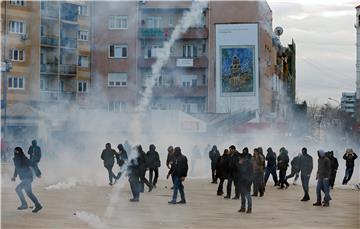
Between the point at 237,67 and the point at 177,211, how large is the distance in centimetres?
4039

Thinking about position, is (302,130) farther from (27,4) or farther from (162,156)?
(27,4)

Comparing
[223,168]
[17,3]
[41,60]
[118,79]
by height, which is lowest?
[223,168]

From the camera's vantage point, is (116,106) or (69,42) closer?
(69,42)

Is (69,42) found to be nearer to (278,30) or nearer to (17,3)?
(17,3)

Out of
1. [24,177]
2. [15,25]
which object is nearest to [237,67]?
[15,25]

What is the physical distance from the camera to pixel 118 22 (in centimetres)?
3831

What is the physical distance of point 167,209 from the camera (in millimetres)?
19219

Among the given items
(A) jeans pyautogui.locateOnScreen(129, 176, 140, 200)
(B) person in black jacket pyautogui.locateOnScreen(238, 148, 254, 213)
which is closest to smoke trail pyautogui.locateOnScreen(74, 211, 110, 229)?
(A) jeans pyautogui.locateOnScreen(129, 176, 140, 200)

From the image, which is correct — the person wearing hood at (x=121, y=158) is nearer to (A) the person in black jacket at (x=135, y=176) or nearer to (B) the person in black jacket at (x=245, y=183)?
(A) the person in black jacket at (x=135, y=176)

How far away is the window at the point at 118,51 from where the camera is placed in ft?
131

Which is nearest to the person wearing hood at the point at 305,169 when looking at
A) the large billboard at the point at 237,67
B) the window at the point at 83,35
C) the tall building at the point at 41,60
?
the tall building at the point at 41,60

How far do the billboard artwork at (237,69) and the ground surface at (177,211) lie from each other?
107ft

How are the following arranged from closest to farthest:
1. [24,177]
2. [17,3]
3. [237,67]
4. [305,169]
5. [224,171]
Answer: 1. [24,177]
2. [305,169]
3. [224,171]
4. [17,3]
5. [237,67]

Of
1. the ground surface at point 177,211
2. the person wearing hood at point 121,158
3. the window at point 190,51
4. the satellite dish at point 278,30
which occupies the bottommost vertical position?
the ground surface at point 177,211
